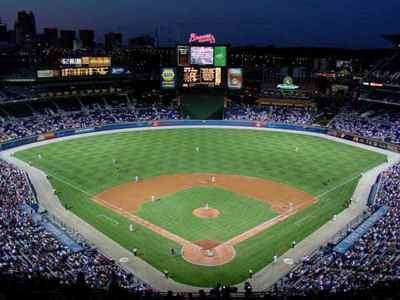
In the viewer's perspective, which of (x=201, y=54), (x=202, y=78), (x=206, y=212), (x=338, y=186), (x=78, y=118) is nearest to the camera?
(x=206, y=212)

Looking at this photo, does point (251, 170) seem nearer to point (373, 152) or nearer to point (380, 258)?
point (373, 152)

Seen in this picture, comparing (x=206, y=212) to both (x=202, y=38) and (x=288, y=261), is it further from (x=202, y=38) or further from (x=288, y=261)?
(x=202, y=38)

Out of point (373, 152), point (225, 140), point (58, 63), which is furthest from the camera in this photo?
point (58, 63)

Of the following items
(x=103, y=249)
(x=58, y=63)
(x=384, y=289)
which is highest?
(x=58, y=63)

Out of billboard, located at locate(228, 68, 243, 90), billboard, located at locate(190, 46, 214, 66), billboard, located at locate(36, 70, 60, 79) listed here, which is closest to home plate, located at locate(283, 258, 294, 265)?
billboard, located at locate(190, 46, 214, 66)

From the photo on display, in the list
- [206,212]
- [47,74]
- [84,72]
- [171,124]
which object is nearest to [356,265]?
[206,212]

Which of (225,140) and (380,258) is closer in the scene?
(380,258)

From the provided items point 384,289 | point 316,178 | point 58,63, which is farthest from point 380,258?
point 58,63
